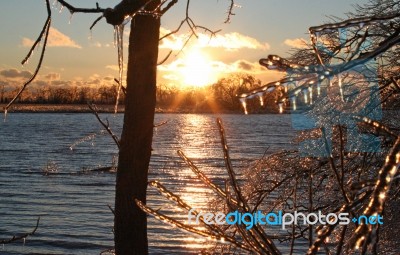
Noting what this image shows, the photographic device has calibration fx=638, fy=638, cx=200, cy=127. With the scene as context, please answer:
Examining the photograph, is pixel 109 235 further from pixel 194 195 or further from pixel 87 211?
pixel 194 195

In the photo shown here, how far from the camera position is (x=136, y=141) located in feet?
13.3

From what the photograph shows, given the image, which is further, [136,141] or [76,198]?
[76,198]

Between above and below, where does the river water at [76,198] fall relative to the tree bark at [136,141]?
below

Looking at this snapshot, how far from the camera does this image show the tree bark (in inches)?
160

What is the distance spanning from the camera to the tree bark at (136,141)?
4062 mm

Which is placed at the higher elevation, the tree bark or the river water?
the tree bark

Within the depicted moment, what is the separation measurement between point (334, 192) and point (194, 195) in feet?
64.2

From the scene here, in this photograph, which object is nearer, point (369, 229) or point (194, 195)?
point (369, 229)

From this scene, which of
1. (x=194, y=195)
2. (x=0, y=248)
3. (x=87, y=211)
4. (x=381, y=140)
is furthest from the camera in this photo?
(x=194, y=195)

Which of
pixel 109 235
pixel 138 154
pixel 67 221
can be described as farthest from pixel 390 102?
pixel 67 221

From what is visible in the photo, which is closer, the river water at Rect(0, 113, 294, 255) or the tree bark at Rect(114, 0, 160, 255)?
the tree bark at Rect(114, 0, 160, 255)

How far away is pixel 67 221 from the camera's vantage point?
23.9 metres

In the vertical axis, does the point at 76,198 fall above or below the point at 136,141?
below

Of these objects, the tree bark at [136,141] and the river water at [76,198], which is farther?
the river water at [76,198]
